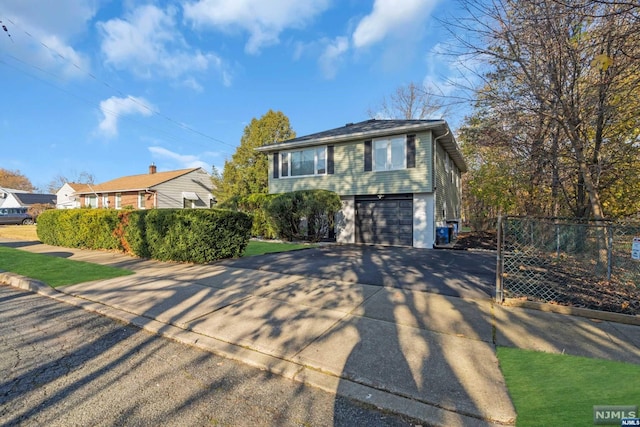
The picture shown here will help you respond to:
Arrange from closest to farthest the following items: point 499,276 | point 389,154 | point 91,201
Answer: point 499,276 < point 389,154 < point 91,201

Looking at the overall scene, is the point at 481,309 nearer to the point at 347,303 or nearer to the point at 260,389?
the point at 347,303

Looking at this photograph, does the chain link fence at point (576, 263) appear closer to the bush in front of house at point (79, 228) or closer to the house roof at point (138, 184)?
the bush in front of house at point (79, 228)

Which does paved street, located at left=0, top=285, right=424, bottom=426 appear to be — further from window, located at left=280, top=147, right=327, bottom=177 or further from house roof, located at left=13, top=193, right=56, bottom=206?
house roof, located at left=13, top=193, right=56, bottom=206

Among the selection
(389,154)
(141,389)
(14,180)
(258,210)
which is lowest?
(141,389)

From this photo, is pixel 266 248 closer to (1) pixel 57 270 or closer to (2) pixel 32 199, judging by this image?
(1) pixel 57 270

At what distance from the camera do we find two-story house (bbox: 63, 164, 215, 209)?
80.4ft

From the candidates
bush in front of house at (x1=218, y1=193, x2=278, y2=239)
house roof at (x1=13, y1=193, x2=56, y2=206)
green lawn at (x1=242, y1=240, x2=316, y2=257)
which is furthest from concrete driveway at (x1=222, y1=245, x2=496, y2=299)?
house roof at (x1=13, y1=193, x2=56, y2=206)

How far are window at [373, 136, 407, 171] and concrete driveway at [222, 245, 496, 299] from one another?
4.81 m

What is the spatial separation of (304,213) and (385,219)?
3.63 meters

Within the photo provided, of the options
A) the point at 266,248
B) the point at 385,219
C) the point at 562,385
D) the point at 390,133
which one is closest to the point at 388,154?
the point at 390,133

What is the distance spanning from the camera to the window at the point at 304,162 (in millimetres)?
14352

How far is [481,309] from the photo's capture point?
164 inches

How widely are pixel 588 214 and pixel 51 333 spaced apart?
477 inches

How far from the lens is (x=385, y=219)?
42.4 feet
